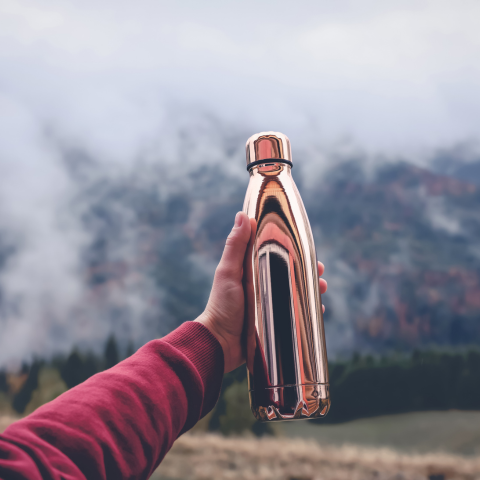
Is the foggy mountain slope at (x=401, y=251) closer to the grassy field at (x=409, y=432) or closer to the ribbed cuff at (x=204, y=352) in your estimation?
the grassy field at (x=409, y=432)

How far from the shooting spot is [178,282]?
37.3 inches

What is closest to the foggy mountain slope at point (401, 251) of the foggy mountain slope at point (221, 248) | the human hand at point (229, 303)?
the foggy mountain slope at point (221, 248)

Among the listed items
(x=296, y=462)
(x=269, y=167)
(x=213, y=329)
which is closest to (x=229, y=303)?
(x=213, y=329)

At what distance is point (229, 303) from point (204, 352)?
6 cm

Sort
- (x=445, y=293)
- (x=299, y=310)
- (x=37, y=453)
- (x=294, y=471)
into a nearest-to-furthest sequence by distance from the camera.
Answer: (x=37, y=453) < (x=299, y=310) < (x=294, y=471) < (x=445, y=293)

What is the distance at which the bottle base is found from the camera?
0.32 metres

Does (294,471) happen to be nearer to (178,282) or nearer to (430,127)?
(178,282)

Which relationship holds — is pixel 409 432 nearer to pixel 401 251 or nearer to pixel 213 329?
pixel 401 251

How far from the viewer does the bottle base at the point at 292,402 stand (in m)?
0.32

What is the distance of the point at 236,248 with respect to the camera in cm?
39

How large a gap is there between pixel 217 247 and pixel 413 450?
22.3 inches

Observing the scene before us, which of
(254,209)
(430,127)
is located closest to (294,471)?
(254,209)

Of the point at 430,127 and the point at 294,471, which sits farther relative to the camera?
the point at 430,127

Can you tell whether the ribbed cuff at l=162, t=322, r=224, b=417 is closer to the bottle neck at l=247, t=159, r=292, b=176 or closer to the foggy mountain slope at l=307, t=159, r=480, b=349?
the bottle neck at l=247, t=159, r=292, b=176
